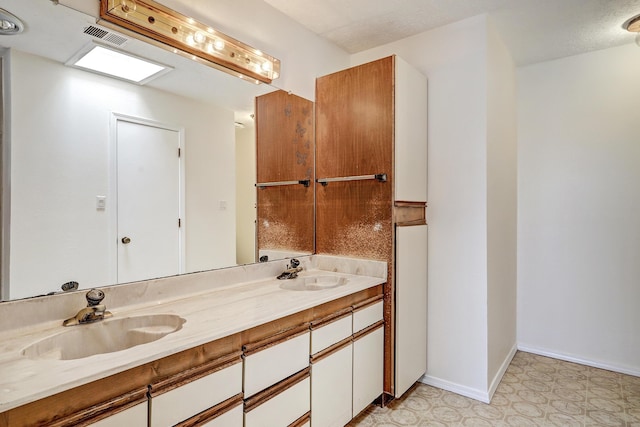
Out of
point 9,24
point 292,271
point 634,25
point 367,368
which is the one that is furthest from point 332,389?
point 634,25

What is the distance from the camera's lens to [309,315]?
67.7 inches

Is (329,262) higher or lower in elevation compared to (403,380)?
higher

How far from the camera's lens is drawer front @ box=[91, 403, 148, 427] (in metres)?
0.98

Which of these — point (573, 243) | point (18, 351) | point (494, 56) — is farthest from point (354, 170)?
point (573, 243)

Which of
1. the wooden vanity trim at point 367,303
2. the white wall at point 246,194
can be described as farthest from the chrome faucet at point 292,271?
the wooden vanity trim at point 367,303

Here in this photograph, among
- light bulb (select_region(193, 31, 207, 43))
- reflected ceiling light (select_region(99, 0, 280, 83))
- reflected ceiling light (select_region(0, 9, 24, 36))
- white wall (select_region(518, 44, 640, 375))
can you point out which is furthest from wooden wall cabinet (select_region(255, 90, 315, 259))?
white wall (select_region(518, 44, 640, 375))

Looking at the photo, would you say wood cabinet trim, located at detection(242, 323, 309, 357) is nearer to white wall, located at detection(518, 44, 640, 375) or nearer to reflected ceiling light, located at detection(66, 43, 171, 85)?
reflected ceiling light, located at detection(66, 43, 171, 85)

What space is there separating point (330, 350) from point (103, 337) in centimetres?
104

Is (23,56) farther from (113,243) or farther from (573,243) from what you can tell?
(573,243)

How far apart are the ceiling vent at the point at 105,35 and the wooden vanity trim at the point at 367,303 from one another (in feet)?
5.81

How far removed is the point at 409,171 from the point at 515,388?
1.77m

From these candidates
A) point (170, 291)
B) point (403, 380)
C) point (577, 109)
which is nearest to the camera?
point (170, 291)

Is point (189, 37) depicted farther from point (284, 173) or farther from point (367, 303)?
point (367, 303)

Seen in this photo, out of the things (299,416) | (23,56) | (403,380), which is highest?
(23,56)
